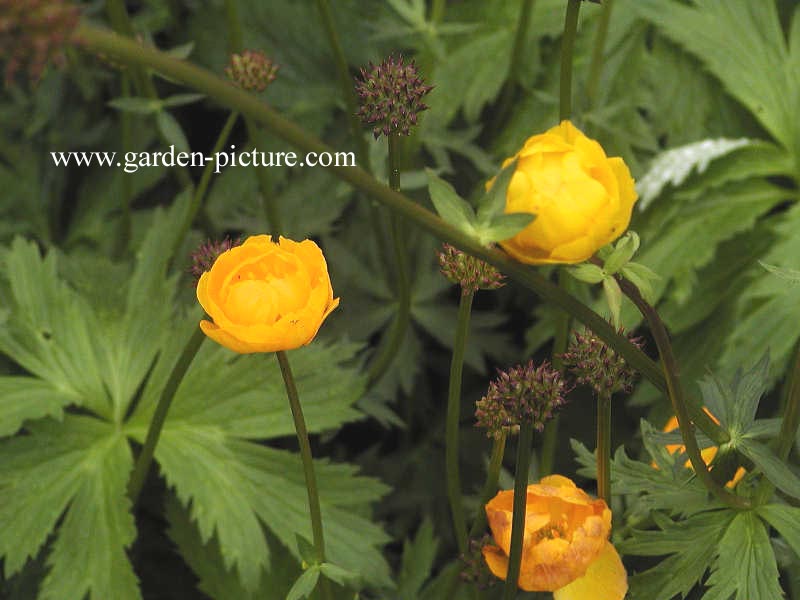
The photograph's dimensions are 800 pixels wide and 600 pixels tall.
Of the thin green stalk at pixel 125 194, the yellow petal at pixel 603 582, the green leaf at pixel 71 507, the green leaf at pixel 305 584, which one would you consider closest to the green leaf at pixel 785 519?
the yellow petal at pixel 603 582

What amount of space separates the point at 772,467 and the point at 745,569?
8cm

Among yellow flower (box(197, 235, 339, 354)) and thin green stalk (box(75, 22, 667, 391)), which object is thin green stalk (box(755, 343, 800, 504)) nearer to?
thin green stalk (box(75, 22, 667, 391))

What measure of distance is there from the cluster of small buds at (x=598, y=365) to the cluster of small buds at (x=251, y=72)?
0.44 m

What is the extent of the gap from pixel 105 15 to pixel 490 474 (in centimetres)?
107

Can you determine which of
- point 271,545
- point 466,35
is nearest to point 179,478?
point 271,545

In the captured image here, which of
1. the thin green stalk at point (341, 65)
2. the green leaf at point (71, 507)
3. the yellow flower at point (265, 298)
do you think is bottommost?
the green leaf at point (71, 507)

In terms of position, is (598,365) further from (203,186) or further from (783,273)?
(203,186)

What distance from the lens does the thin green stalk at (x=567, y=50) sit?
0.77 m

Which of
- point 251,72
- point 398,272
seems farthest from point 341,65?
point 398,272

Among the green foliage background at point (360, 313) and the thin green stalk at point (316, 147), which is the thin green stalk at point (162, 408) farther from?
the thin green stalk at point (316, 147)

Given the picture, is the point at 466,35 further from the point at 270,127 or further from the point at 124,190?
the point at 270,127

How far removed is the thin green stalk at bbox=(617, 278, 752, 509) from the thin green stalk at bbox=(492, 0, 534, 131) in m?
0.64

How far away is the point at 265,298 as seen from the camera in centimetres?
63

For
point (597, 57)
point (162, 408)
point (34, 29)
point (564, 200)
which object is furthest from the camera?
point (597, 57)
